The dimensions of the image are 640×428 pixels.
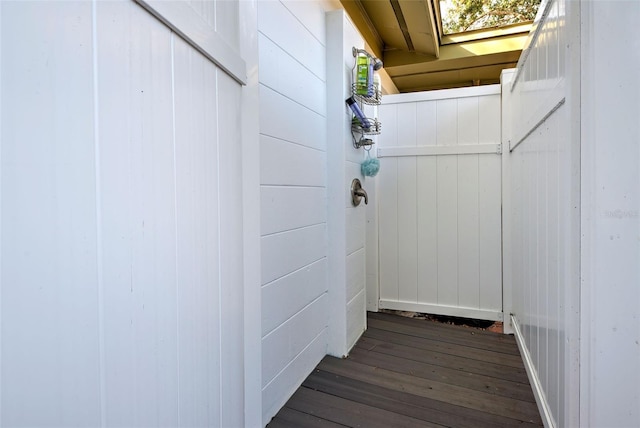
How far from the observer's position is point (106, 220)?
0.57m

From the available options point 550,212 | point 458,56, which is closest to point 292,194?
point 550,212

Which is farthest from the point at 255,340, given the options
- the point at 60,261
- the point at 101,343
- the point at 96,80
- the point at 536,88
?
the point at 536,88

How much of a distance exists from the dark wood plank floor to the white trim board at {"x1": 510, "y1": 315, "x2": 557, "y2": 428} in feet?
0.14

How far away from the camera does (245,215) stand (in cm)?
110

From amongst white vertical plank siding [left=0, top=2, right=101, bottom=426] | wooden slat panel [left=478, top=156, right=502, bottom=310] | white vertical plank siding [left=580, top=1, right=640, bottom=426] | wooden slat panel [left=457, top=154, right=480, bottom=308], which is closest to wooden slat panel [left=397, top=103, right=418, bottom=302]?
wooden slat panel [left=457, top=154, right=480, bottom=308]

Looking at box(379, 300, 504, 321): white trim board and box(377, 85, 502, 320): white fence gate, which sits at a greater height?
box(377, 85, 502, 320): white fence gate

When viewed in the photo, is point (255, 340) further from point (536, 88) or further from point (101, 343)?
point (536, 88)

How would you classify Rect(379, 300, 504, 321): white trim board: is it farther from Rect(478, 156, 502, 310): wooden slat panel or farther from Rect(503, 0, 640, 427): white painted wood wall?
Rect(503, 0, 640, 427): white painted wood wall

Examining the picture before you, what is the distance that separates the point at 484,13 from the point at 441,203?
193cm

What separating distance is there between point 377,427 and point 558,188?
3.82 ft

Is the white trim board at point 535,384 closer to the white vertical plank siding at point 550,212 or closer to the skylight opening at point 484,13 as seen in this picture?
the white vertical plank siding at point 550,212

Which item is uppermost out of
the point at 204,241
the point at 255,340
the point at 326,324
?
the point at 204,241

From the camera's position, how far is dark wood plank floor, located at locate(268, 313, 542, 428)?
1504 millimetres

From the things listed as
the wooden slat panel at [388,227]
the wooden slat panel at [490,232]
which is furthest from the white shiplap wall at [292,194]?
the wooden slat panel at [490,232]
